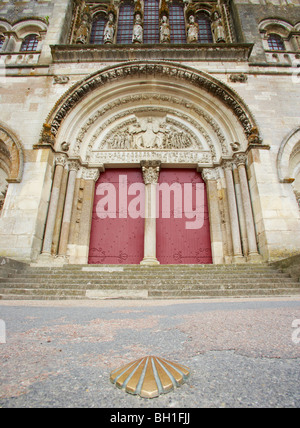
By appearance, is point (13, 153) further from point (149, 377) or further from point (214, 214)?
point (149, 377)

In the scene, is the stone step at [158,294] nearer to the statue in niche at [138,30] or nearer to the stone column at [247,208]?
the stone column at [247,208]

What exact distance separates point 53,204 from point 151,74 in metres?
5.84

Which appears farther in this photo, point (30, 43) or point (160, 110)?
point (30, 43)

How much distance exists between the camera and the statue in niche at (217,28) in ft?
30.3

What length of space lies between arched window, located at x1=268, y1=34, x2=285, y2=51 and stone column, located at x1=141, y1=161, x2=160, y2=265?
815 centimetres

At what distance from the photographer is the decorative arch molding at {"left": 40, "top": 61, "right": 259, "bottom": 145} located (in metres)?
7.17

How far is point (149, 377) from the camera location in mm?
758

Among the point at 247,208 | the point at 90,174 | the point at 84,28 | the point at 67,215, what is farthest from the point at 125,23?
the point at 247,208

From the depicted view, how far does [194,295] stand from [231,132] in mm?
5917

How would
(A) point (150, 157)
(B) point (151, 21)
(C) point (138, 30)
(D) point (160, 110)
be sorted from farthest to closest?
(B) point (151, 21), (C) point (138, 30), (D) point (160, 110), (A) point (150, 157)

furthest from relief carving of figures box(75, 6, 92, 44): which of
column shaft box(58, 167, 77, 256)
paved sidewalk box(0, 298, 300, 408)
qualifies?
paved sidewalk box(0, 298, 300, 408)

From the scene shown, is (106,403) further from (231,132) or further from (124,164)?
(231,132)

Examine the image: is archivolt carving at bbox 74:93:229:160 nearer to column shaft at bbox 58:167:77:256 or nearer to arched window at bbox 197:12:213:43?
column shaft at bbox 58:167:77:256
